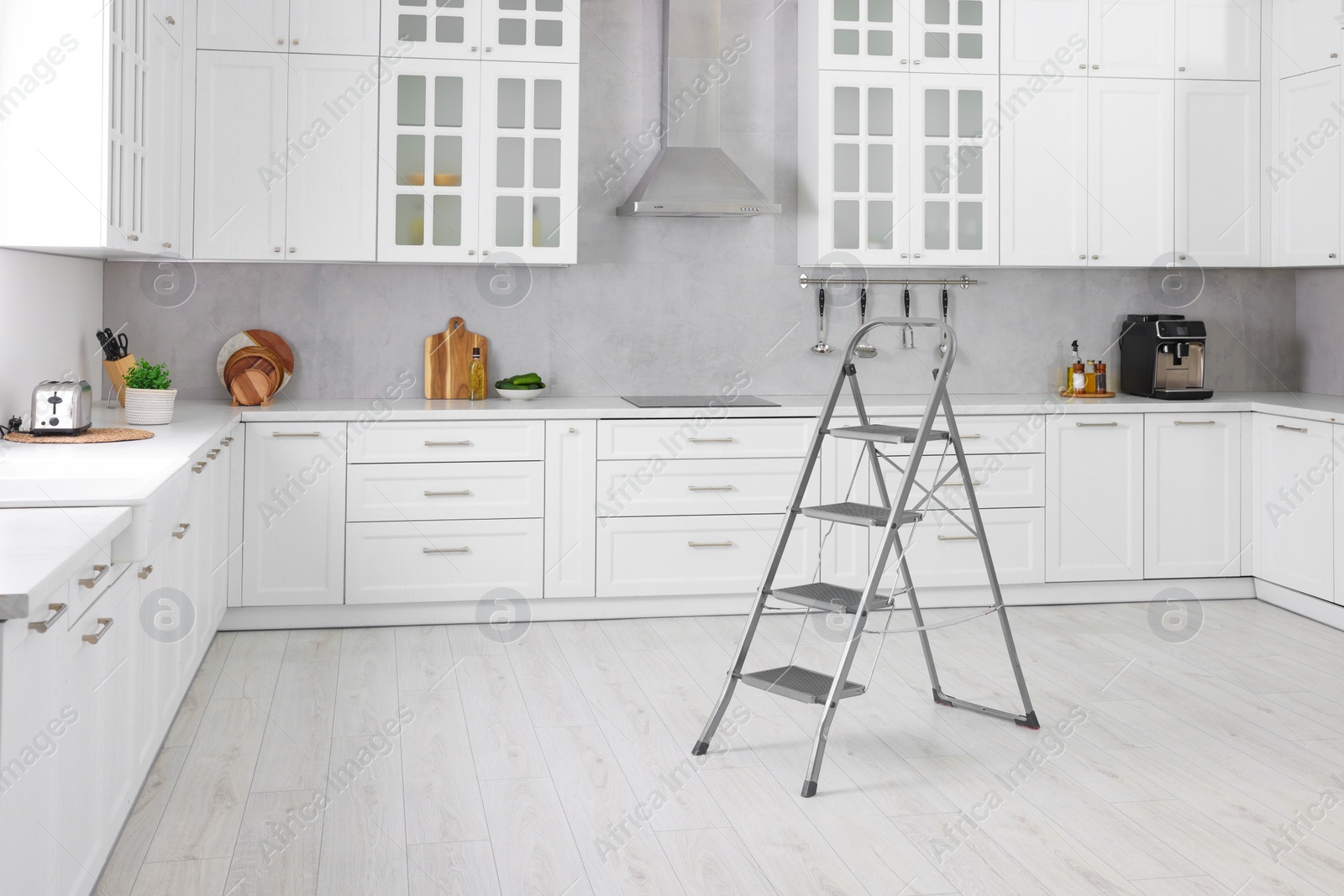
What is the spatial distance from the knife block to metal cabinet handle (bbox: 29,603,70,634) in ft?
8.26

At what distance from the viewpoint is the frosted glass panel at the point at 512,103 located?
441 centimetres

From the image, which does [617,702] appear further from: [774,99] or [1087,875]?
[774,99]

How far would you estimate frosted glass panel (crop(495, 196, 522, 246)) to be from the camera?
4.44 meters

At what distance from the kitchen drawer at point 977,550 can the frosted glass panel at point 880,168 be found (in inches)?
51.7

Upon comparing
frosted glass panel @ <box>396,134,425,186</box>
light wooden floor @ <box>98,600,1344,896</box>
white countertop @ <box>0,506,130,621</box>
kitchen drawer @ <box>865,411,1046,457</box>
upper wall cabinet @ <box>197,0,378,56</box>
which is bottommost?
light wooden floor @ <box>98,600,1344,896</box>

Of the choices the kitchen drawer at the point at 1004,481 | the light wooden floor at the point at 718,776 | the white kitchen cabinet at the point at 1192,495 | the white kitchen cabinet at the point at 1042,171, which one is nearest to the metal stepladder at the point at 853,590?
the light wooden floor at the point at 718,776

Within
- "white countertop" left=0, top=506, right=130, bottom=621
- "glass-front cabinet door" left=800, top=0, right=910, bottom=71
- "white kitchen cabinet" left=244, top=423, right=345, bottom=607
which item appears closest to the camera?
"white countertop" left=0, top=506, right=130, bottom=621

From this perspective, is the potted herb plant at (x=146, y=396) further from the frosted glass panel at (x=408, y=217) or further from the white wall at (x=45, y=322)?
the frosted glass panel at (x=408, y=217)

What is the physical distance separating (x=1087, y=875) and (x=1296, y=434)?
2.74 m

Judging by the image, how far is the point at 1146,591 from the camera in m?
4.77

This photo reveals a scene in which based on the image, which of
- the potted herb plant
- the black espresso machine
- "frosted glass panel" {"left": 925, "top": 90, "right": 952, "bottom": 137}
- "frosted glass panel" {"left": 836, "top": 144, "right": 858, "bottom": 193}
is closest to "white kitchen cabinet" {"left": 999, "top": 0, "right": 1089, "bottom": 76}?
"frosted glass panel" {"left": 925, "top": 90, "right": 952, "bottom": 137}

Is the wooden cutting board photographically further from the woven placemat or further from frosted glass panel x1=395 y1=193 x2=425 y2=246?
the woven placemat

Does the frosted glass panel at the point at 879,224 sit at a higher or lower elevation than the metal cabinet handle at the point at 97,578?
higher

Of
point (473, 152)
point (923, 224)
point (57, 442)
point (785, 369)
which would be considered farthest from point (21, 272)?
point (923, 224)
